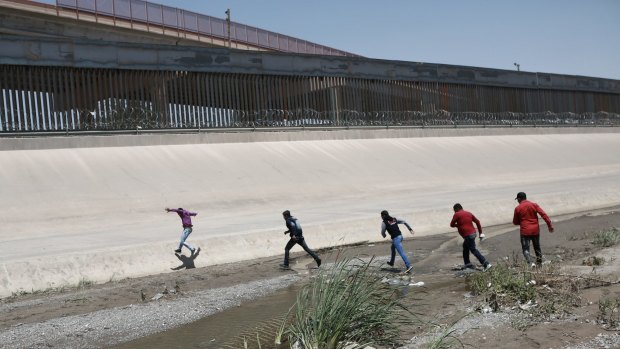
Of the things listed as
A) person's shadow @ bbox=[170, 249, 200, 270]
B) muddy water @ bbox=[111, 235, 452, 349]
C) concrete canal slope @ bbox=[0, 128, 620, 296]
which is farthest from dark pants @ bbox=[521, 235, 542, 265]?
person's shadow @ bbox=[170, 249, 200, 270]

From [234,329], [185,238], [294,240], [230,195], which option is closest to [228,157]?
[230,195]

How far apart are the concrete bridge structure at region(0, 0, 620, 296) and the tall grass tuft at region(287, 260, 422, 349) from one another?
24.4 feet

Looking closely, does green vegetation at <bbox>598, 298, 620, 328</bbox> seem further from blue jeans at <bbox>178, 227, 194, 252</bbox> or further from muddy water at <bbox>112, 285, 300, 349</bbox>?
blue jeans at <bbox>178, 227, 194, 252</bbox>

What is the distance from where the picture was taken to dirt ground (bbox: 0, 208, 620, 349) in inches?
327

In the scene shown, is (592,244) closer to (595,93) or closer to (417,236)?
(417,236)

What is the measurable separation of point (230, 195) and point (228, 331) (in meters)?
12.2

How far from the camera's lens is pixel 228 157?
25.2 meters

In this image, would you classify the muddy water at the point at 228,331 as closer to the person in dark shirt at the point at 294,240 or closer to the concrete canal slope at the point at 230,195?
the person in dark shirt at the point at 294,240

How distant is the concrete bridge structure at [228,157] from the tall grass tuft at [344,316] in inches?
293

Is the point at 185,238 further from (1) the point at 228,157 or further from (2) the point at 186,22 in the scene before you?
(2) the point at 186,22

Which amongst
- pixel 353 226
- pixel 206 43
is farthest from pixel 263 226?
pixel 206 43

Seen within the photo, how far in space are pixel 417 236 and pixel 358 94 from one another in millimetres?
14533

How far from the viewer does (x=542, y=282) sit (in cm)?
1034

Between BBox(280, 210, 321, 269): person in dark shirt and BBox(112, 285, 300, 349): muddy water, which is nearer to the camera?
BBox(112, 285, 300, 349): muddy water
